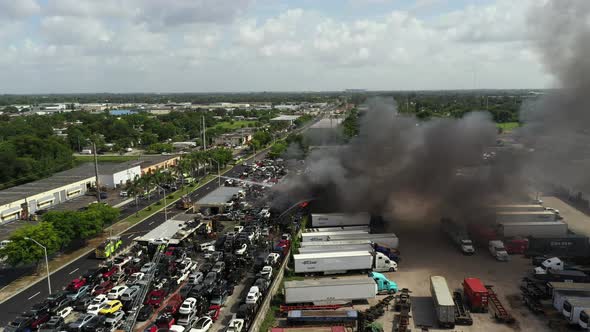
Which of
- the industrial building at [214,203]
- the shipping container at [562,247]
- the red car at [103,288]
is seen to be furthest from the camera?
the industrial building at [214,203]

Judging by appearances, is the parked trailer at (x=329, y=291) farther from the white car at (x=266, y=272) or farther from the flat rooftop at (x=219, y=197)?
the flat rooftop at (x=219, y=197)

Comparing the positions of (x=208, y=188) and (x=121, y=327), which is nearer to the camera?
(x=121, y=327)

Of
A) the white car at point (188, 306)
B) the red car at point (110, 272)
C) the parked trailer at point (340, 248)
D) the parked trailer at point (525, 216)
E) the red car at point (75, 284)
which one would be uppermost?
the parked trailer at point (525, 216)

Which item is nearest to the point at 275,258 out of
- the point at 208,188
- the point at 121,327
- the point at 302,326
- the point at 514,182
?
the point at 302,326

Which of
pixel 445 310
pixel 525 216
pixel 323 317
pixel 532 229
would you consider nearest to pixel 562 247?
pixel 532 229

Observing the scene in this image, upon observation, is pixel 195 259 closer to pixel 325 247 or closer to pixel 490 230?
pixel 325 247

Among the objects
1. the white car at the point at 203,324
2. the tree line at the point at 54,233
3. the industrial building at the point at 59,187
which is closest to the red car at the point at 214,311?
the white car at the point at 203,324

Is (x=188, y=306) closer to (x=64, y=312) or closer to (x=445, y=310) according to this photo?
(x=64, y=312)
